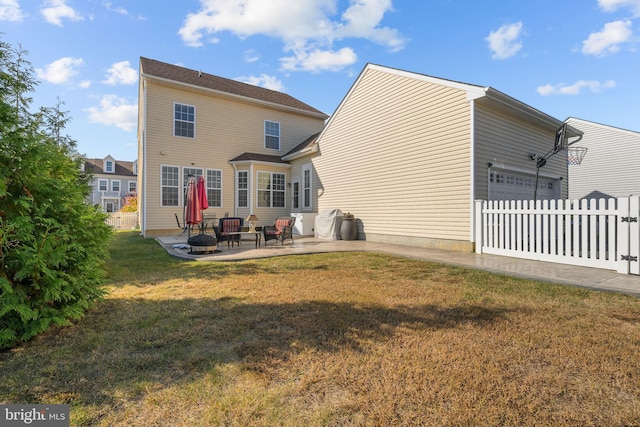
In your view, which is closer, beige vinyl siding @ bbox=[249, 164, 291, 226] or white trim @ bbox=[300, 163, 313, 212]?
white trim @ bbox=[300, 163, 313, 212]

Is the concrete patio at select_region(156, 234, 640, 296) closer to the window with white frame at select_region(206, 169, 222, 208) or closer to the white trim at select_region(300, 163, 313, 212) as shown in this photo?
the window with white frame at select_region(206, 169, 222, 208)

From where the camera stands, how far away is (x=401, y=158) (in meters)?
10.5

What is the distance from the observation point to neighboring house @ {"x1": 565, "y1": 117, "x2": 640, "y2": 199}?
17.0 metres

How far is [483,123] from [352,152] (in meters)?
5.32

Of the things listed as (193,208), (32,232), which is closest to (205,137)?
(193,208)

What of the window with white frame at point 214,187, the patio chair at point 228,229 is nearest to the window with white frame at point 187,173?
the window with white frame at point 214,187

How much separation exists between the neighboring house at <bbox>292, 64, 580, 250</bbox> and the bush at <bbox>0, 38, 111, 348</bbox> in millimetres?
8846

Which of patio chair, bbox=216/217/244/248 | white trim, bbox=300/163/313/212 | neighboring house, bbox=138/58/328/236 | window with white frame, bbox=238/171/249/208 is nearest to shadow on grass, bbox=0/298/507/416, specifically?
patio chair, bbox=216/217/244/248

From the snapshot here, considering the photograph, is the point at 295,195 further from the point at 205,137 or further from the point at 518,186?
the point at 518,186

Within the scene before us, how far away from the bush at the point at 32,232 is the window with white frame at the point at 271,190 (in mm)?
12317

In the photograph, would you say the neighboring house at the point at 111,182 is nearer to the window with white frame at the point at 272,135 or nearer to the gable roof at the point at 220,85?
the gable roof at the point at 220,85

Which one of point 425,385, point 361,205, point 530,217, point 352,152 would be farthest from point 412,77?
point 425,385

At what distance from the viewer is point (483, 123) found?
8.77 metres

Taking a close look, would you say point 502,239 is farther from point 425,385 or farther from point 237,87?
point 237,87
